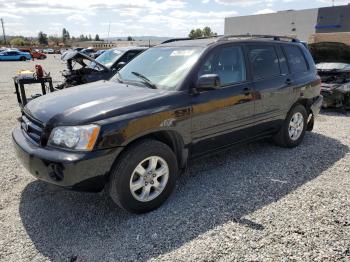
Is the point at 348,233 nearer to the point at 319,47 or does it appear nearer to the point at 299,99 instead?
the point at 299,99

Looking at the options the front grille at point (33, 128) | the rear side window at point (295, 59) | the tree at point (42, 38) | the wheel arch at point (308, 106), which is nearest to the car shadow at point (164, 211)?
the front grille at point (33, 128)

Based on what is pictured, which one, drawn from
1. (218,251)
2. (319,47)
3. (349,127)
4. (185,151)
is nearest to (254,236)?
(218,251)

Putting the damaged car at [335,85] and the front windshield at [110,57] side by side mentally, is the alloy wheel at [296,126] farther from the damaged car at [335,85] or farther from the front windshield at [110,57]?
the front windshield at [110,57]

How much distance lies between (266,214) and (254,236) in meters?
0.46

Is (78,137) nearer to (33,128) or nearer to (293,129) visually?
Answer: (33,128)

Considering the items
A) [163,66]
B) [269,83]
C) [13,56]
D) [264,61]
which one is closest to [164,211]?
[163,66]

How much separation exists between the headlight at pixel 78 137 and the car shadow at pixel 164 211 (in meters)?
0.86

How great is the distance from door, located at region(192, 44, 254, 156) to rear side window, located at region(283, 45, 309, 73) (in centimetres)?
128

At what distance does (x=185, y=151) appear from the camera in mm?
3844

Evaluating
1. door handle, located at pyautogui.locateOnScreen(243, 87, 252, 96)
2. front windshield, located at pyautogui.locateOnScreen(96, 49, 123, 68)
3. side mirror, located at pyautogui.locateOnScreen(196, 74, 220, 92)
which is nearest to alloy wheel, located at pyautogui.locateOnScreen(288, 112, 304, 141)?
door handle, located at pyautogui.locateOnScreen(243, 87, 252, 96)

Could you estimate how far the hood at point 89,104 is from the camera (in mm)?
3212

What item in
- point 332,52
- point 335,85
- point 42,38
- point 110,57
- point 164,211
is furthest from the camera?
point 42,38

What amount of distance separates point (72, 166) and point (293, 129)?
392 centimetres

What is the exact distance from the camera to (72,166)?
2.99 meters
